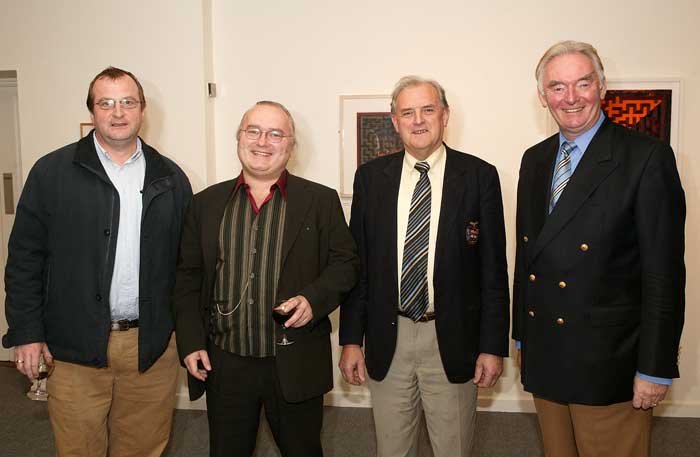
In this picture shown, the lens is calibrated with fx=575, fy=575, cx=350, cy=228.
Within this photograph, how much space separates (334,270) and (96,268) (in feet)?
2.86

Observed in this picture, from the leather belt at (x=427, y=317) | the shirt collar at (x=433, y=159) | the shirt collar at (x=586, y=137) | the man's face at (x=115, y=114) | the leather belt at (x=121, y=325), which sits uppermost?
the man's face at (x=115, y=114)

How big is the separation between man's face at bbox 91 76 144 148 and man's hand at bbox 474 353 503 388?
1557 millimetres

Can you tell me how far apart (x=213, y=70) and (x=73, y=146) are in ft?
5.77

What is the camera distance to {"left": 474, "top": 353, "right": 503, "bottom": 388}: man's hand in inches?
82.2

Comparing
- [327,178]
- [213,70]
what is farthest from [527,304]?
[213,70]

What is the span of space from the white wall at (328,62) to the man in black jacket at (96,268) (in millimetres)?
1547

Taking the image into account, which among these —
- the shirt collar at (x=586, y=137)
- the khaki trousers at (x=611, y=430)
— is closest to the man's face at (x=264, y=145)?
the shirt collar at (x=586, y=137)

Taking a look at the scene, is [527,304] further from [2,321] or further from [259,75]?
[2,321]

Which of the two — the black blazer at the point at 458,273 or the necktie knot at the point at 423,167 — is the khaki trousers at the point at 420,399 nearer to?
the black blazer at the point at 458,273

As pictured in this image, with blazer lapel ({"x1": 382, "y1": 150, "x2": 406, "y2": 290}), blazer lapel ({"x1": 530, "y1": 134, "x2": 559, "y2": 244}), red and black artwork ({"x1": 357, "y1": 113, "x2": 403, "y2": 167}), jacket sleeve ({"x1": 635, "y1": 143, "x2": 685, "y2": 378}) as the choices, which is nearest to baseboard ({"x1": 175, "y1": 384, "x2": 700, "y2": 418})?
red and black artwork ({"x1": 357, "y1": 113, "x2": 403, "y2": 167})

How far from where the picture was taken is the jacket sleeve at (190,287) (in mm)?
2039

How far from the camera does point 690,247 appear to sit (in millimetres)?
3590

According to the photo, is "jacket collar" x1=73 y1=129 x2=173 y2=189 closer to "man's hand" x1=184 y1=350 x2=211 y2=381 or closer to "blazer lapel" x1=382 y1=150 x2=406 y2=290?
"man's hand" x1=184 y1=350 x2=211 y2=381

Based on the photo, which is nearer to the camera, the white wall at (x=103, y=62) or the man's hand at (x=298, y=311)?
the man's hand at (x=298, y=311)
